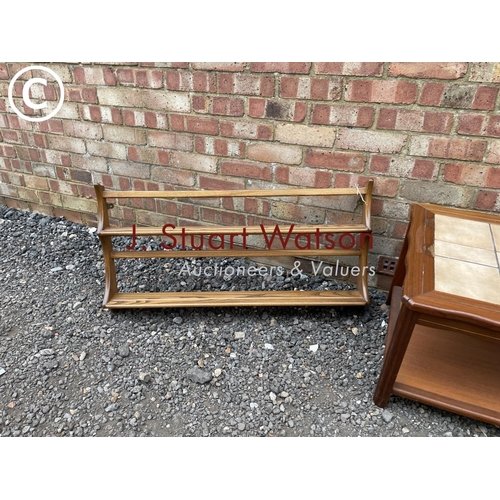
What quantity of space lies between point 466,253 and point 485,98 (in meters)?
0.58

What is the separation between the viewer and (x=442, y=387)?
135 cm

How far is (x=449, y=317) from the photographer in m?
1.09

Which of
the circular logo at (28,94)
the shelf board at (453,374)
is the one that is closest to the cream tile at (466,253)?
the shelf board at (453,374)

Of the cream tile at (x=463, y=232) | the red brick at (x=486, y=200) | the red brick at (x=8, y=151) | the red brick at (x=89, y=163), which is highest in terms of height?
the red brick at (x=486, y=200)

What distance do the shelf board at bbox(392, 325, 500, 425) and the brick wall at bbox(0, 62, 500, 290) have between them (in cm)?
47

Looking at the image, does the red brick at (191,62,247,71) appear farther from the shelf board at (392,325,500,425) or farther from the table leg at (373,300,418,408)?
the shelf board at (392,325,500,425)

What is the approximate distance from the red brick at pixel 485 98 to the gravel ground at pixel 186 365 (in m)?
0.92

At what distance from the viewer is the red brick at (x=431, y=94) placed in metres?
1.41

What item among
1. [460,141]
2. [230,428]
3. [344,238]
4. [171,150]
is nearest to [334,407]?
[230,428]

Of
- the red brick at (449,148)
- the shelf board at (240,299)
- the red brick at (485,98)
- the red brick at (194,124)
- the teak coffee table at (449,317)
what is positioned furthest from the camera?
the red brick at (194,124)

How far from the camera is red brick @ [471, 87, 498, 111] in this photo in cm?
137

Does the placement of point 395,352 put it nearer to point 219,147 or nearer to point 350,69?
point 350,69

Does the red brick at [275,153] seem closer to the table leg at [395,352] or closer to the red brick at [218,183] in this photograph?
the red brick at [218,183]

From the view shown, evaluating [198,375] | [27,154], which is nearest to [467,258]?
[198,375]
